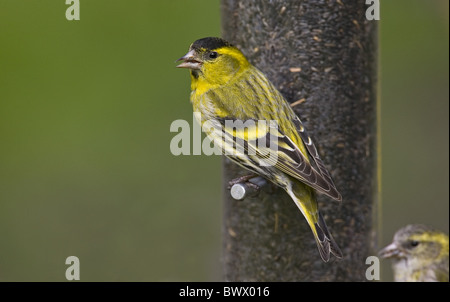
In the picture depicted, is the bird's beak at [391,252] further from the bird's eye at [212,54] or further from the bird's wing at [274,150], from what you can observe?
the bird's eye at [212,54]

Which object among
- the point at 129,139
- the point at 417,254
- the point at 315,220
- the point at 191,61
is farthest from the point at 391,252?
the point at 129,139

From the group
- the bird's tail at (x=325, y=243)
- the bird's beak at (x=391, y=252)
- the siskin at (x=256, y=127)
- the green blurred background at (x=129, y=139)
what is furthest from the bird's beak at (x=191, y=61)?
the bird's beak at (x=391, y=252)

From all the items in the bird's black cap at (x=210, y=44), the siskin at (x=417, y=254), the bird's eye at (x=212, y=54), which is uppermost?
the bird's black cap at (x=210, y=44)

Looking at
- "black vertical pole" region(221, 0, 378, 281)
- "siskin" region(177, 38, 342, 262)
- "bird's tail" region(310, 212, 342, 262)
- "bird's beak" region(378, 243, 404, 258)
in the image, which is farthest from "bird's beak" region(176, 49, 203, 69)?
"bird's beak" region(378, 243, 404, 258)

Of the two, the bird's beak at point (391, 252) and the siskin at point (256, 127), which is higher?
the siskin at point (256, 127)

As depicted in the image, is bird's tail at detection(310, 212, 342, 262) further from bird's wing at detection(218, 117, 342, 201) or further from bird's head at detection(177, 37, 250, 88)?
bird's head at detection(177, 37, 250, 88)
